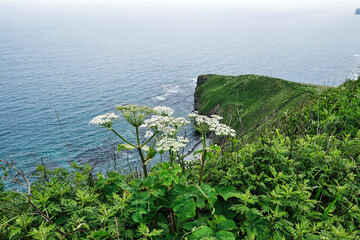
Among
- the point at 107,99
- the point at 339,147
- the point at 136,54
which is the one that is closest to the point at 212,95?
the point at 107,99

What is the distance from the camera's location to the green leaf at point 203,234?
319cm

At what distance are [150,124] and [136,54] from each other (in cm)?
17996

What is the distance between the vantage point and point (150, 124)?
470cm

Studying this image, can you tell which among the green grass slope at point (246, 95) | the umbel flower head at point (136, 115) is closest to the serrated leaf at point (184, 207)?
the umbel flower head at point (136, 115)

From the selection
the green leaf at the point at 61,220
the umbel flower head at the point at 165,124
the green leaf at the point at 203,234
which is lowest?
the green leaf at the point at 203,234

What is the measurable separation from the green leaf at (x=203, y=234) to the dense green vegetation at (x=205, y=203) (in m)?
0.01

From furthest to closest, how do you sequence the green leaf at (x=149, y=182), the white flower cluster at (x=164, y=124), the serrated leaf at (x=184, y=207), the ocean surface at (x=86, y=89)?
the ocean surface at (x=86, y=89) → the white flower cluster at (x=164, y=124) → the green leaf at (x=149, y=182) → the serrated leaf at (x=184, y=207)

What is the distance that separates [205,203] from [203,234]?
890 mm

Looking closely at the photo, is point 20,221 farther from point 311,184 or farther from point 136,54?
point 136,54

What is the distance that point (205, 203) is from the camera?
4.09 m

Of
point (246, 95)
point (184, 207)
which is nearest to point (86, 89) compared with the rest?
point (246, 95)

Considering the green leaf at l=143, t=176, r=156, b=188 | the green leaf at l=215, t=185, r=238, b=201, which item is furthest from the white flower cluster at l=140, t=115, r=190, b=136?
the green leaf at l=215, t=185, r=238, b=201

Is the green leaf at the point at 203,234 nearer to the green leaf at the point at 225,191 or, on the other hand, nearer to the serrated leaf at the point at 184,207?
the serrated leaf at the point at 184,207

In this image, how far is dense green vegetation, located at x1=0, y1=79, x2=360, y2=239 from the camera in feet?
10.9
